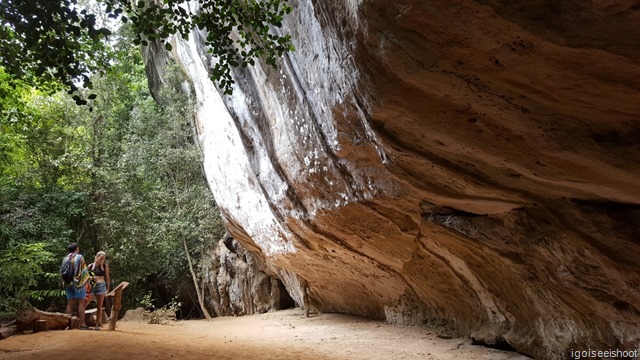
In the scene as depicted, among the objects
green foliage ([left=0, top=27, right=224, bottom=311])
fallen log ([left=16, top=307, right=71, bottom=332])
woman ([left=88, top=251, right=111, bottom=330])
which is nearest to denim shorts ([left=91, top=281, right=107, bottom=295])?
woman ([left=88, top=251, right=111, bottom=330])

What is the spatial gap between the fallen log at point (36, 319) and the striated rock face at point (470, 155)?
5.00 m

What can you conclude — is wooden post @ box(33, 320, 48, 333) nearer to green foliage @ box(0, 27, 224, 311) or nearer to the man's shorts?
the man's shorts

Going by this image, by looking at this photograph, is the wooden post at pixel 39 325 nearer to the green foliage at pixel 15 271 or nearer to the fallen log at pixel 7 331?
the fallen log at pixel 7 331

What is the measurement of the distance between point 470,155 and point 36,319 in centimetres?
878

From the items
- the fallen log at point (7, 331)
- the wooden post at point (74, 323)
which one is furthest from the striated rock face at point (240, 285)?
the fallen log at point (7, 331)

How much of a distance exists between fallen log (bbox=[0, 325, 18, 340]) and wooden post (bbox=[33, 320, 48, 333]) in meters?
0.31

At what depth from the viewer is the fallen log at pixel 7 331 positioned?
25.7 feet

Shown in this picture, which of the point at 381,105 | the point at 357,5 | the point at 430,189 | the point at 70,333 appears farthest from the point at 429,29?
the point at 70,333

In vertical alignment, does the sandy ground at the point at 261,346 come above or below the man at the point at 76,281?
below

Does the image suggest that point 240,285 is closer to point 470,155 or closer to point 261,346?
point 261,346

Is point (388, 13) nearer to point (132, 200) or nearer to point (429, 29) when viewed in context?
point (429, 29)

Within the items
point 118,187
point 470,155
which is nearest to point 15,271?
point 118,187

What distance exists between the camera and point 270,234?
11.5 metres

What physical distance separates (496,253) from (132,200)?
1478cm
